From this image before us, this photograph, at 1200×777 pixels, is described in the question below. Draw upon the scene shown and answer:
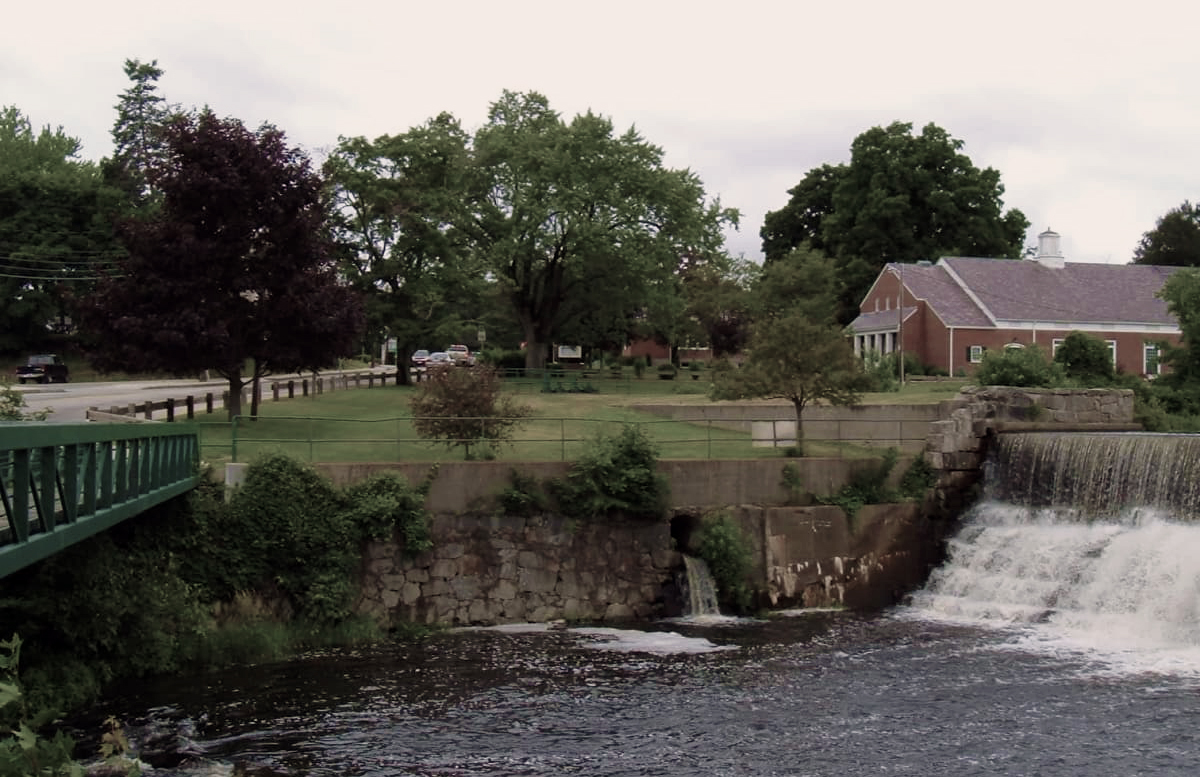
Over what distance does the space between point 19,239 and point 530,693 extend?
5825 centimetres

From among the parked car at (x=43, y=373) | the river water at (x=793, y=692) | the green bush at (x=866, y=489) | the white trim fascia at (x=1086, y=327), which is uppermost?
the white trim fascia at (x=1086, y=327)

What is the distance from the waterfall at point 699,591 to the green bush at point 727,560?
0.15 metres

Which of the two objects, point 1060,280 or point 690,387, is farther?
point 1060,280

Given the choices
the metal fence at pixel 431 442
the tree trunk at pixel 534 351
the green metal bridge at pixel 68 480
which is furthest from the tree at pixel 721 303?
the green metal bridge at pixel 68 480

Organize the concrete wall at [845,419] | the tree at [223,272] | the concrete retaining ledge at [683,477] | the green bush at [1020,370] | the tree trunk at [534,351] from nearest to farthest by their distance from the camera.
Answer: the concrete retaining ledge at [683,477] < the tree at [223,272] < the concrete wall at [845,419] < the green bush at [1020,370] < the tree trunk at [534,351]

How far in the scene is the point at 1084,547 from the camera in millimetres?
22219

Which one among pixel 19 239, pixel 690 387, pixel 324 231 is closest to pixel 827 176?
pixel 690 387

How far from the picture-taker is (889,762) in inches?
528

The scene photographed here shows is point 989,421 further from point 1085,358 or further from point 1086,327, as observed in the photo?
point 1086,327

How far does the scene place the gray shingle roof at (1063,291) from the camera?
60.0m

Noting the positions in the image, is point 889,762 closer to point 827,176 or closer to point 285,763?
point 285,763

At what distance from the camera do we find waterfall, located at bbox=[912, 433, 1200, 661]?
19.9 metres

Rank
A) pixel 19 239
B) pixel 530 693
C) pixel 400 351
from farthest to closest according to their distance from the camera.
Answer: pixel 19 239 < pixel 400 351 < pixel 530 693

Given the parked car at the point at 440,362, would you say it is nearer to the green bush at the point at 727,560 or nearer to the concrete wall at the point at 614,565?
the concrete wall at the point at 614,565
